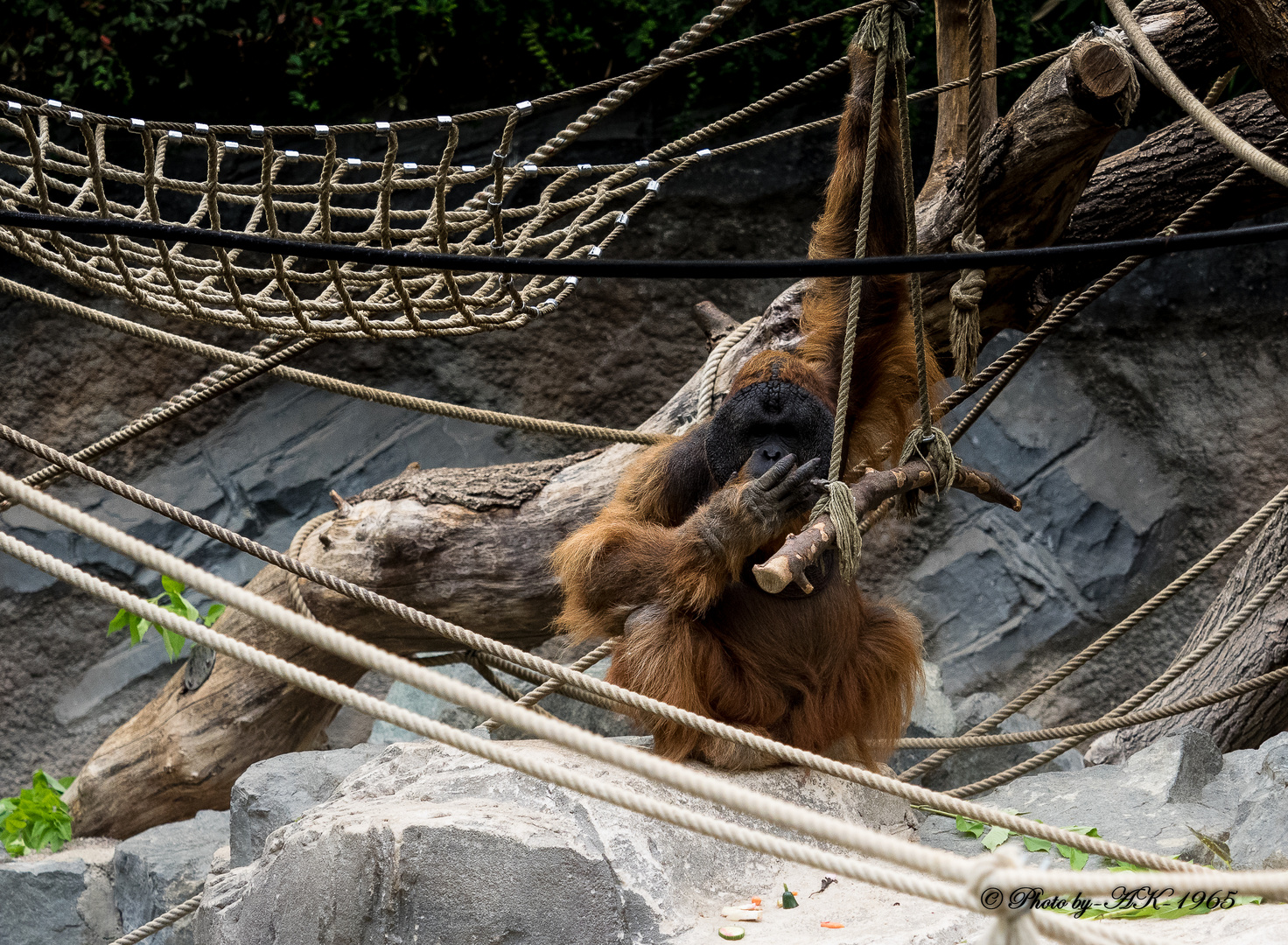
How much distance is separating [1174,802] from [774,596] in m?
1.44

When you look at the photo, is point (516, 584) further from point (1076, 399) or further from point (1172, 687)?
point (1076, 399)

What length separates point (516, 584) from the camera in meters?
4.62

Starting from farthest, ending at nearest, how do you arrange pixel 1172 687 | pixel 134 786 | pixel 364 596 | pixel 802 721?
pixel 134 786 → pixel 1172 687 → pixel 802 721 → pixel 364 596

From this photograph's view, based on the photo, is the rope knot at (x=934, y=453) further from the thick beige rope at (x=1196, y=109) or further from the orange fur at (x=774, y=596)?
the thick beige rope at (x=1196, y=109)

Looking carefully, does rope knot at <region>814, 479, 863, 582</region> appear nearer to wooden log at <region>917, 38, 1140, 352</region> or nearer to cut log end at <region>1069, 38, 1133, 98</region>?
wooden log at <region>917, 38, 1140, 352</region>

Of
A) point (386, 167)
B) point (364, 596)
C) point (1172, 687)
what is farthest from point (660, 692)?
point (1172, 687)

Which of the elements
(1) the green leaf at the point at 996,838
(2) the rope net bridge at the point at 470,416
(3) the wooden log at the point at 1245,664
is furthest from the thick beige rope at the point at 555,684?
(3) the wooden log at the point at 1245,664

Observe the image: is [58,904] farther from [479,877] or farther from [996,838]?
[996,838]

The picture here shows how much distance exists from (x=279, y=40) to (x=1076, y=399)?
513 cm

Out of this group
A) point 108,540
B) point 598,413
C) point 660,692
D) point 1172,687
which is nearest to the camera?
point 108,540

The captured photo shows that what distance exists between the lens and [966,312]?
3.24m

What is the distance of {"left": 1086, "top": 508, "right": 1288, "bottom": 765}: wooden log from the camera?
13.9 ft

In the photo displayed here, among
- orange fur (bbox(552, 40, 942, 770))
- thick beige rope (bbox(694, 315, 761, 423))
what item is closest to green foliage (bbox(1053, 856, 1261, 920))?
orange fur (bbox(552, 40, 942, 770))

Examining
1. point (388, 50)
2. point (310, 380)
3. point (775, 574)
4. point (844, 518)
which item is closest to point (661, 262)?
point (775, 574)
